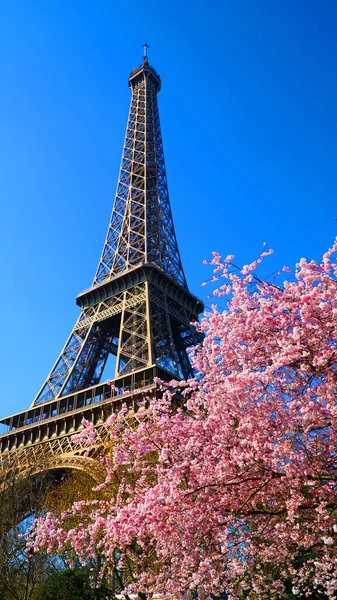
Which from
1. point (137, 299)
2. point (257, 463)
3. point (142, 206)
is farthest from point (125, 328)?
point (257, 463)

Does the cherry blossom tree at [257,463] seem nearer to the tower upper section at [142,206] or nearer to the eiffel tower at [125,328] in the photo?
the eiffel tower at [125,328]

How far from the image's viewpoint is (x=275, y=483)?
28.6 feet

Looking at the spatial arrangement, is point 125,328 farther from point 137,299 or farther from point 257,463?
point 257,463

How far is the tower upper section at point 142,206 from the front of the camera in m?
47.5

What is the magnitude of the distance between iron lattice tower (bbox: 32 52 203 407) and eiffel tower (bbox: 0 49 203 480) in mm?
85

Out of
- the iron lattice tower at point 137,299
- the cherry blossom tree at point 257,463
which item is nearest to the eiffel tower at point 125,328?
the iron lattice tower at point 137,299

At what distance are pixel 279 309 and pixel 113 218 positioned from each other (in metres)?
45.7

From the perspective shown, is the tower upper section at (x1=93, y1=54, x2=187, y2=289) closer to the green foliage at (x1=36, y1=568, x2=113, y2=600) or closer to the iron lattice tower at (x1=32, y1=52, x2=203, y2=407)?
the iron lattice tower at (x1=32, y1=52, x2=203, y2=407)

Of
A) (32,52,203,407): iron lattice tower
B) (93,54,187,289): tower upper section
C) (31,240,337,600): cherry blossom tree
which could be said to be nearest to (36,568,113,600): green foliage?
(31,240,337,600): cherry blossom tree

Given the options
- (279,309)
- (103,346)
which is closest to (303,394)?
(279,309)

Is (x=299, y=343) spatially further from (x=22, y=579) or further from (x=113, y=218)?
(x=113, y=218)

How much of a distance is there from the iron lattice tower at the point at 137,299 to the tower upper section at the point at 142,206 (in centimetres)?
10

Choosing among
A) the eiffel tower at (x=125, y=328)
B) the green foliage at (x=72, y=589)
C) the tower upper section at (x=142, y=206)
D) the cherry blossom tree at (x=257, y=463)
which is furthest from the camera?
the tower upper section at (x=142, y=206)

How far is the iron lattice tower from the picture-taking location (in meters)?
37.5
